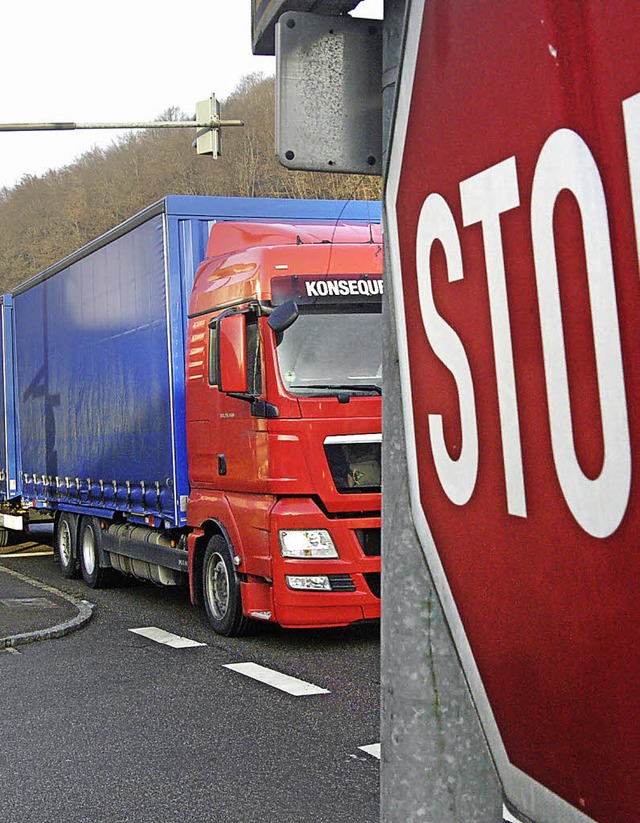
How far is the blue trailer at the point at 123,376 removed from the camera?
10938 mm

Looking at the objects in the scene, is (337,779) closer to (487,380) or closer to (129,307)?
(487,380)

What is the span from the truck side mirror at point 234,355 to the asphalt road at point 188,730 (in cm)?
192

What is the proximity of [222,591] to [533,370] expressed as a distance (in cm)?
917

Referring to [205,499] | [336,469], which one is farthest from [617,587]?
[205,499]

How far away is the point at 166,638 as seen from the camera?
10133mm

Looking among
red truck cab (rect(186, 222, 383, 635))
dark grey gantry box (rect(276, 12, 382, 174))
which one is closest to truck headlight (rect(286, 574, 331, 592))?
red truck cab (rect(186, 222, 383, 635))

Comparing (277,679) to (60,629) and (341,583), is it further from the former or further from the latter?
(60,629)

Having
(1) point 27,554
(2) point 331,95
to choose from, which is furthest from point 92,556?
(2) point 331,95

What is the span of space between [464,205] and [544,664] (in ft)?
1.43

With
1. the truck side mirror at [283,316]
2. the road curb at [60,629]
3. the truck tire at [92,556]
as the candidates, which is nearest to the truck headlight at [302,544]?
the truck side mirror at [283,316]

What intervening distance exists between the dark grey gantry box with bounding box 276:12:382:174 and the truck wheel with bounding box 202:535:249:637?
777 cm

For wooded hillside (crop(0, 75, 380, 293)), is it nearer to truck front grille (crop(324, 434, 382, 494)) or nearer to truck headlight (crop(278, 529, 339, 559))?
truck front grille (crop(324, 434, 382, 494))

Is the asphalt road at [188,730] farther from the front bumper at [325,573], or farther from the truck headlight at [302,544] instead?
the truck headlight at [302,544]

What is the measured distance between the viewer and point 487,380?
1199 millimetres
